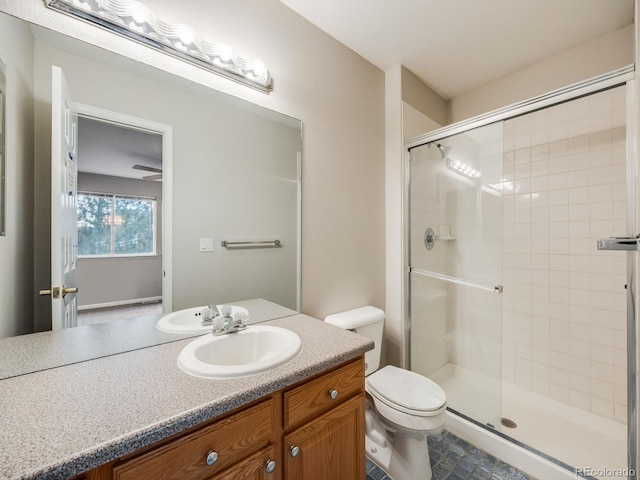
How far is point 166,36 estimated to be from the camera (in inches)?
43.6

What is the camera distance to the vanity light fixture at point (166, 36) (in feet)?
3.17

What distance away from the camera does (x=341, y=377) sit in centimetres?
98

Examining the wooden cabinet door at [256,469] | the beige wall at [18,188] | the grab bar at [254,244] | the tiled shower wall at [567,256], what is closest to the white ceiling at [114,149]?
the beige wall at [18,188]

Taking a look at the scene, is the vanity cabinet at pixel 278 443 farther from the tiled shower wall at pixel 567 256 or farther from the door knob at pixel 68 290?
the tiled shower wall at pixel 567 256

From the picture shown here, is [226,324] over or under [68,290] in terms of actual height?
under

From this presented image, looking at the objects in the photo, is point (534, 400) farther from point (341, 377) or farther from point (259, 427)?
point (259, 427)

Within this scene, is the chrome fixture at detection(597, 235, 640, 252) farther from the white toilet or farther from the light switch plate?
the light switch plate

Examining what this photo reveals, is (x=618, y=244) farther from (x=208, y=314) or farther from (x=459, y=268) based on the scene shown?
(x=208, y=314)

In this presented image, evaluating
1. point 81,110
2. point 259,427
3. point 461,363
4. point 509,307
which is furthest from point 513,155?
point 81,110

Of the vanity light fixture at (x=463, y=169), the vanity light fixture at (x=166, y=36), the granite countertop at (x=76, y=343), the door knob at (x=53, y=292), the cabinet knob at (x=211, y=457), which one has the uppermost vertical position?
the vanity light fixture at (x=166, y=36)

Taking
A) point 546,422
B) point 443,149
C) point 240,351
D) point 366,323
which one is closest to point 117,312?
point 240,351

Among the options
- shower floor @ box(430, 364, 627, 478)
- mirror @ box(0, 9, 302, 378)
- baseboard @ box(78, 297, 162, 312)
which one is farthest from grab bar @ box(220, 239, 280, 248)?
shower floor @ box(430, 364, 627, 478)

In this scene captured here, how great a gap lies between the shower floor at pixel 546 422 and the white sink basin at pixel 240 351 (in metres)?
1.47

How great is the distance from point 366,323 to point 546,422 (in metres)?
1.37
